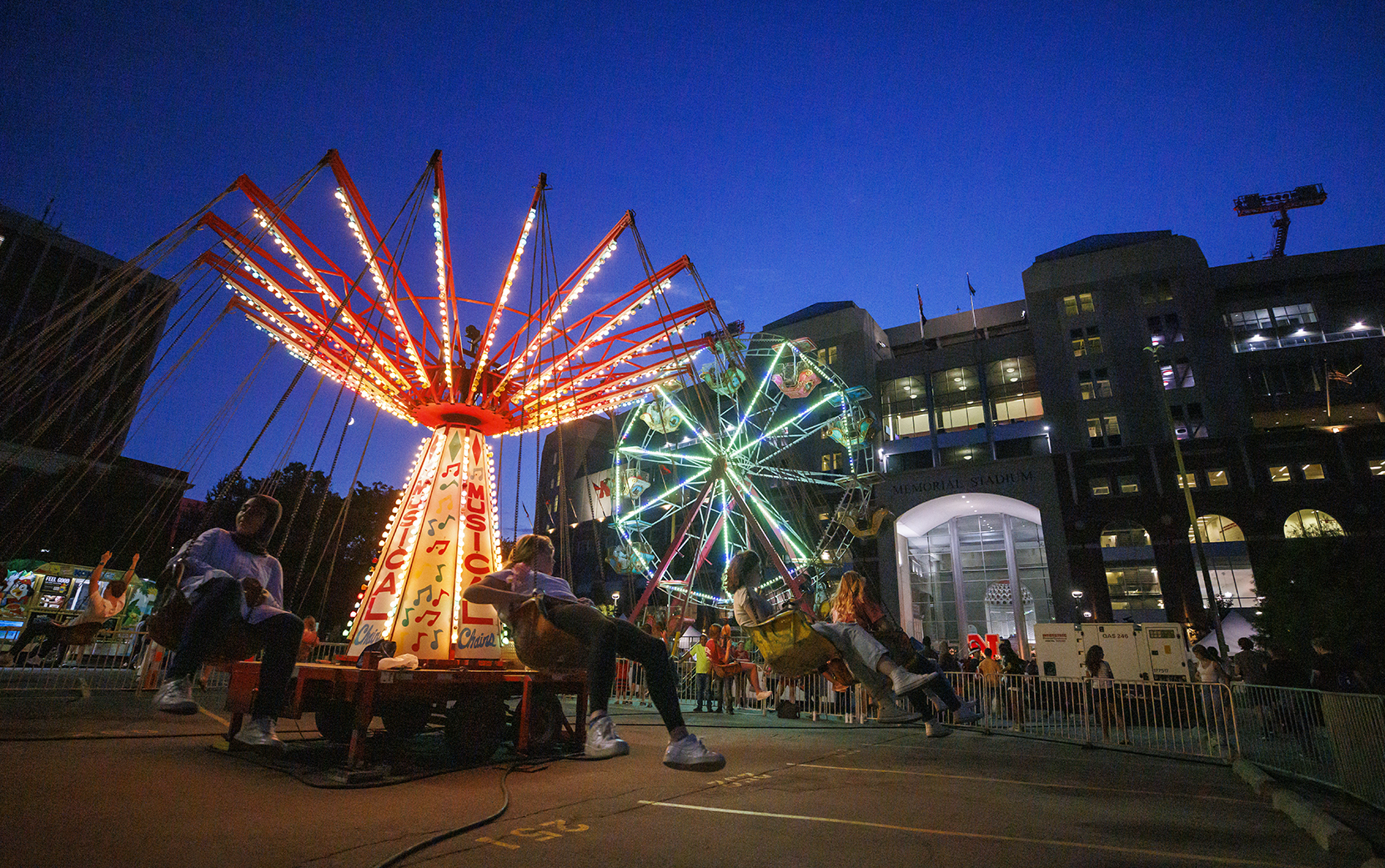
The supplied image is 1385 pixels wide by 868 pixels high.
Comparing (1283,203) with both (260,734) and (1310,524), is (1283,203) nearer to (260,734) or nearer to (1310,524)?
(1310,524)

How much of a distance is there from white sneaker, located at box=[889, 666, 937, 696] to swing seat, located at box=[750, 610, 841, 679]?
1.97 ft

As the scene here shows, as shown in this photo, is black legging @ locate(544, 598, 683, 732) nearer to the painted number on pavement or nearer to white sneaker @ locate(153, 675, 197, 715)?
the painted number on pavement

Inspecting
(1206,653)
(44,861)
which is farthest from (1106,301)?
(44,861)

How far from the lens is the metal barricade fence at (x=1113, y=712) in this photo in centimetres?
891

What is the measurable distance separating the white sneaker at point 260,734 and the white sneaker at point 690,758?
9.18ft

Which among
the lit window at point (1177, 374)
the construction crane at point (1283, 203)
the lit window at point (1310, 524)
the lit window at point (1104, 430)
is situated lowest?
the lit window at point (1310, 524)

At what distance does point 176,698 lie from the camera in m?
4.00

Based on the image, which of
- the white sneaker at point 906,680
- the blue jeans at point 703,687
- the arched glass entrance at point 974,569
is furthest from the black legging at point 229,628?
the arched glass entrance at point 974,569

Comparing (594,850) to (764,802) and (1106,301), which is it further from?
(1106,301)

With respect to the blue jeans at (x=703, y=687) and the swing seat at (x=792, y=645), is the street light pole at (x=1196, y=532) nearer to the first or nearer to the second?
the blue jeans at (x=703, y=687)

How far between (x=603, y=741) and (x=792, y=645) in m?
2.69

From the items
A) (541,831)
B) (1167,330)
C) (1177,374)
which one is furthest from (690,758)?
(1167,330)

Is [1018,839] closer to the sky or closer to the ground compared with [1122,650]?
closer to the ground

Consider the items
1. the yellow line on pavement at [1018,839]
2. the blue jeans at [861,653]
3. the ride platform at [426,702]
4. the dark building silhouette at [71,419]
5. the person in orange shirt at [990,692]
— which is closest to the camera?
the yellow line on pavement at [1018,839]
